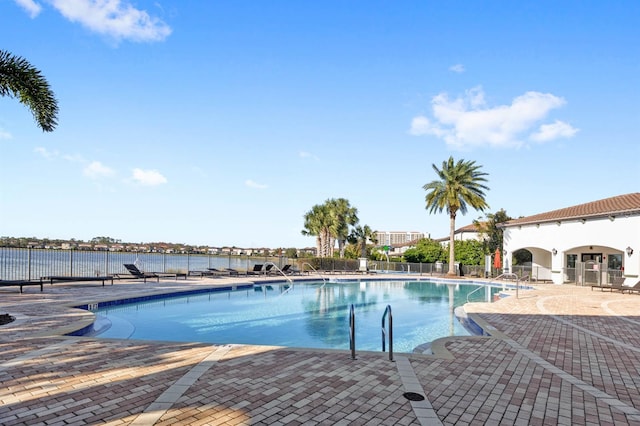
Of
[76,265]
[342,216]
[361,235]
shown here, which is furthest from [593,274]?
[76,265]

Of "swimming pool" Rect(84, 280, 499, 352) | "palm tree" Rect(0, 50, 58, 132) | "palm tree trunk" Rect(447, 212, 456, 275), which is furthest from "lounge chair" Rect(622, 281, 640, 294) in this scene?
"palm tree" Rect(0, 50, 58, 132)

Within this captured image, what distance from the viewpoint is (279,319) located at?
40.3 ft

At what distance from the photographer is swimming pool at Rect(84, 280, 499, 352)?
9617 millimetres

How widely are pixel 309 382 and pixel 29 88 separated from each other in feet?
36.7

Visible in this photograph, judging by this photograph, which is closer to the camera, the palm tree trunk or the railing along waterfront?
the railing along waterfront

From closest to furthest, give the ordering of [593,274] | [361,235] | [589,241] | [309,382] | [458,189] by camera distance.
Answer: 1. [309,382]
2. [593,274]
3. [589,241]
4. [458,189]
5. [361,235]

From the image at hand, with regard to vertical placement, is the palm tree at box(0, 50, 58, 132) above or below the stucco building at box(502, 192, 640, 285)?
above

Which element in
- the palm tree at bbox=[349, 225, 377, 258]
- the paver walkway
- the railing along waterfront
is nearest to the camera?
the paver walkway

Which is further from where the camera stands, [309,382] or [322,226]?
A: [322,226]

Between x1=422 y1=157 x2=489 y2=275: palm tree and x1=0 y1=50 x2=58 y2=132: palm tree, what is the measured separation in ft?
91.2

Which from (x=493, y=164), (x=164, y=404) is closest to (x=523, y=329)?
(x=164, y=404)

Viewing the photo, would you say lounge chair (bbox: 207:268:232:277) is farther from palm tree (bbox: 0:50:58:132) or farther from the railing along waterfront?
palm tree (bbox: 0:50:58:132)

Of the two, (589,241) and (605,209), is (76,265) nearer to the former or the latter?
(589,241)

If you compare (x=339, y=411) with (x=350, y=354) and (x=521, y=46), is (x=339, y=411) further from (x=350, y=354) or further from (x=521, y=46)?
(x=521, y=46)
